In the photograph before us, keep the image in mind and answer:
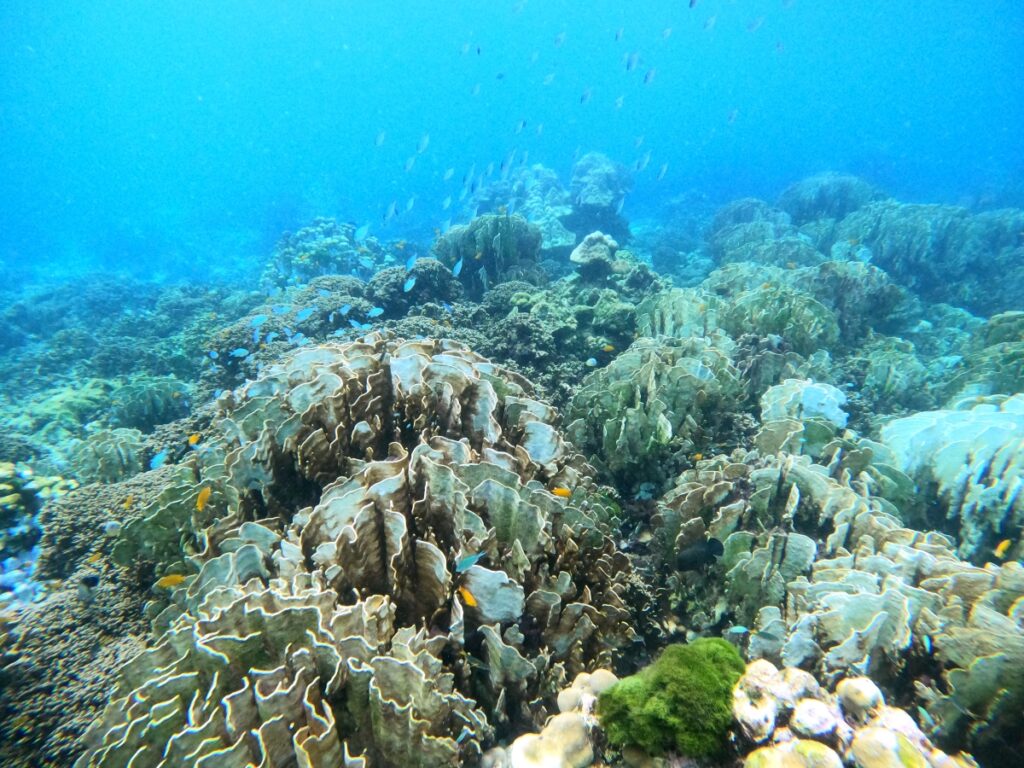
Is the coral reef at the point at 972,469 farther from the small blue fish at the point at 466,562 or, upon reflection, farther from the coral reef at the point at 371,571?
the small blue fish at the point at 466,562

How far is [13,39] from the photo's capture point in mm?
100312

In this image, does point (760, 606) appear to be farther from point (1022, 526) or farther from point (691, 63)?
point (691, 63)

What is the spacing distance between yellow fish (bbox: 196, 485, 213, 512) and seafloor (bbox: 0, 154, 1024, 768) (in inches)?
1.1

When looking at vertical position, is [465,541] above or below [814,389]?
below

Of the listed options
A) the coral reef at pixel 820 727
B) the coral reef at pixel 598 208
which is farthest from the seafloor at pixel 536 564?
the coral reef at pixel 598 208

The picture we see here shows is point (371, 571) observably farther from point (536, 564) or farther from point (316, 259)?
point (316, 259)

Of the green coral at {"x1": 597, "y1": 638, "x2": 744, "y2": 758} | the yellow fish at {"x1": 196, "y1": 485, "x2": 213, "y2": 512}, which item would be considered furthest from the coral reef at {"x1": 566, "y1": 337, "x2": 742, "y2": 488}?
the yellow fish at {"x1": 196, "y1": 485, "x2": 213, "y2": 512}

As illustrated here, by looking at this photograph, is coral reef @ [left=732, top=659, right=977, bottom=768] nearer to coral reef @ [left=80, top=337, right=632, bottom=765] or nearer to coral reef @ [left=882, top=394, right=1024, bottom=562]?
coral reef @ [left=80, top=337, right=632, bottom=765]

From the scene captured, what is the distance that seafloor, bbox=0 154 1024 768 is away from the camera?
198cm

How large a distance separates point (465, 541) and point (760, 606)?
2130mm

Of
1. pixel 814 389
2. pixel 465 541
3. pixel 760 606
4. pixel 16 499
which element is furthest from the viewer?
pixel 16 499

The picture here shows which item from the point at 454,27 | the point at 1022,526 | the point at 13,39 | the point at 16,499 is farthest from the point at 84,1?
the point at 1022,526

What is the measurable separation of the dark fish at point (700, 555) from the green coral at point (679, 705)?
5.21ft

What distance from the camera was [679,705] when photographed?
1724mm
